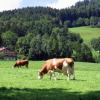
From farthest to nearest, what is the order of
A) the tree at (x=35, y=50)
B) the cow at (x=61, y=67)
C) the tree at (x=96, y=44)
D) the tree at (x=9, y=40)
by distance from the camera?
the tree at (x=96, y=44) < the tree at (x=9, y=40) < the tree at (x=35, y=50) < the cow at (x=61, y=67)

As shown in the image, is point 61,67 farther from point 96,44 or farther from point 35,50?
point 96,44

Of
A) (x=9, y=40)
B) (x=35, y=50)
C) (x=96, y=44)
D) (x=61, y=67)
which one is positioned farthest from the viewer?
(x=96, y=44)

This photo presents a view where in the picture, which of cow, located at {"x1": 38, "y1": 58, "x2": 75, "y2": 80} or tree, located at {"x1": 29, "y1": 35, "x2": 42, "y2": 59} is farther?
tree, located at {"x1": 29, "y1": 35, "x2": 42, "y2": 59}

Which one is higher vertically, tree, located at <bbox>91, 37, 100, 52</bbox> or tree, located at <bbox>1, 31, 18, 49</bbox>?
tree, located at <bbox>1, 31, 18, 49</bbox>

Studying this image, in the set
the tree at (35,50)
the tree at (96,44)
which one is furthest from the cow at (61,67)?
the tree at (96,44)

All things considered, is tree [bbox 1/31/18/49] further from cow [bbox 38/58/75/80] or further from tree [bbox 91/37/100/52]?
cow [bbox 38/58/75/80]

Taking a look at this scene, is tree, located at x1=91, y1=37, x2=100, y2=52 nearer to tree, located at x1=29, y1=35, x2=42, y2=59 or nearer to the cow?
tree, located at x1=29, y1=35, x2=42, y2=59

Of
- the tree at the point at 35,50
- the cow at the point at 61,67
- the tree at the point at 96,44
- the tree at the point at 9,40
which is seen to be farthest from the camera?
the tree at the point at 96,44

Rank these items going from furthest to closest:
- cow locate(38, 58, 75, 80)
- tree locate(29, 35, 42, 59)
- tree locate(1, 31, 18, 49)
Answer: tree locate(1, 31, 18, 49) → tree locate(29, 35, 42, 59) → cow locate(38, 58, 75, 80)

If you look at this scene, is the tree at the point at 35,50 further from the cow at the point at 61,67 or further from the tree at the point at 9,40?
the cow at the point at 61,67

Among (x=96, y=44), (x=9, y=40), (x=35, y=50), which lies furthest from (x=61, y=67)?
(x=96, y=44)

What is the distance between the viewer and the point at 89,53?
521 ft

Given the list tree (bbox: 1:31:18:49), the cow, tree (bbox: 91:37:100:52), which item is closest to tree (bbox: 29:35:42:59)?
tree (bbox: 1:31:18:49)

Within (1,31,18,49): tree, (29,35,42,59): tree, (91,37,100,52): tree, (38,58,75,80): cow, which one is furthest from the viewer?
(91,37,100,52): tree
